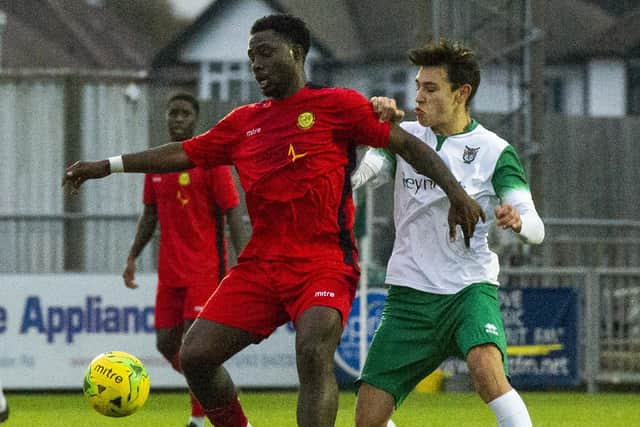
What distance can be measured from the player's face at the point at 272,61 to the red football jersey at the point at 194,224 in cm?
394

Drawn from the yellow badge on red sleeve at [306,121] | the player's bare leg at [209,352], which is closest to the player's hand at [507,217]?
the yellow badge on red sleeve at [306,121]

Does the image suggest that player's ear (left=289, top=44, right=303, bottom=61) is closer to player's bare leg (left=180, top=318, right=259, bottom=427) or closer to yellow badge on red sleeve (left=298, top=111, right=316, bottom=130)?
yellow badge on red sleeve (left=298, top=111, right=316, bottom=130)

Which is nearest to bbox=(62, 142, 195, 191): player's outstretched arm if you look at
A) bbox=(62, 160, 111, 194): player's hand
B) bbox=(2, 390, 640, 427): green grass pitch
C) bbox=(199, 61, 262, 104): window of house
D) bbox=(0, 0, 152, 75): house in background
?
bbox=(62, 160, 111, 194): player's hand

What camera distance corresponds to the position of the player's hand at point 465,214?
22.6ft

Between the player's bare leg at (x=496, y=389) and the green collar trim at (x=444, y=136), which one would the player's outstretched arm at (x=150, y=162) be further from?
the player's bare leg at (x=496, y=389)

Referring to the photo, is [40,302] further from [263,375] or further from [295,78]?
[295,78]

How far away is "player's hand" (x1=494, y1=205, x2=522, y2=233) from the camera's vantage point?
269 inches

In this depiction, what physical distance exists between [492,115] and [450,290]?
1456cm

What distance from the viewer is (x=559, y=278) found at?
1633 cm

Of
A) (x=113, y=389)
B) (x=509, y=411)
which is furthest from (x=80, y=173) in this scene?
(x=509, y=411)

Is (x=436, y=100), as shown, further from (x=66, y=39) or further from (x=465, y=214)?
(x=66, y=39)

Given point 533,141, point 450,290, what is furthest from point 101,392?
point 533,141

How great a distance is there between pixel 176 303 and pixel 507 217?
507 centimetres

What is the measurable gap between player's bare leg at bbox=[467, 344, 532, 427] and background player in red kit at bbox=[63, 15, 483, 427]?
0.69 m
